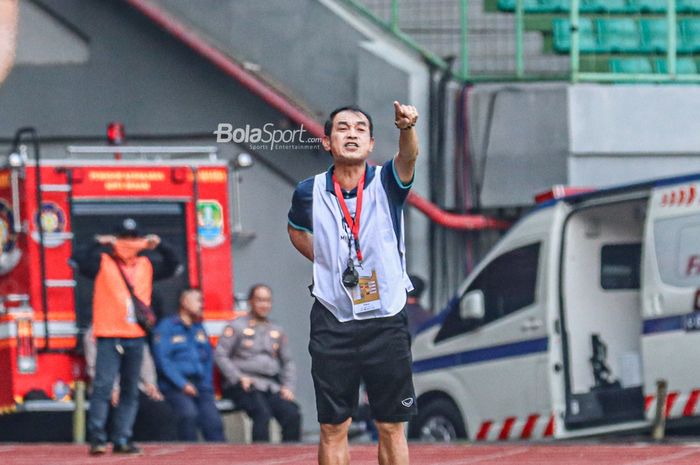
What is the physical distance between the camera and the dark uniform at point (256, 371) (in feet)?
44.1

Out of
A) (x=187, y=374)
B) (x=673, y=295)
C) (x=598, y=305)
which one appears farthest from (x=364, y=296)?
(x=187, y=374)

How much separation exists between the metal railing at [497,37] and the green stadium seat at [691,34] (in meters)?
0.07

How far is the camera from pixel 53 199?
13.4 m

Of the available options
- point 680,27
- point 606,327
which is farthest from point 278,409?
point 680,27

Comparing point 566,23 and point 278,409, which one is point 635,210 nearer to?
point 278,409

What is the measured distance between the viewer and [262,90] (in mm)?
16438

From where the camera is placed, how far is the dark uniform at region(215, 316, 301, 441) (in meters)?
13.5

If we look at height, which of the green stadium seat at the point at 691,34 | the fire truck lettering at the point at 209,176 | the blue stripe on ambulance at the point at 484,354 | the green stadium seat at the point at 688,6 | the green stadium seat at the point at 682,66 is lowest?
the blue stripe on ambulance at the point at 484,354

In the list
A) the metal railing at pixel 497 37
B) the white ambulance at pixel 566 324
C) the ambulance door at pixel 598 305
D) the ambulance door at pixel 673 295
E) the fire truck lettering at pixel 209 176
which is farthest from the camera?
the metal railing at pixel 497 37

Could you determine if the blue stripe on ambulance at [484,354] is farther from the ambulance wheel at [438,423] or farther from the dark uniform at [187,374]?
the dark uniform at [187,374]

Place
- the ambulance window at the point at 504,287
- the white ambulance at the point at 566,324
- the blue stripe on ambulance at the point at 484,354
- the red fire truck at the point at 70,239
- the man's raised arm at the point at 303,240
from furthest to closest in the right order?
the red fire truck at the point at 70,239
the ambulance window at the point at 504,287
the blue stripe on ambulance at the point at 484,354
the white ambulance at the point at 566,324
the man's raised arm at the point at 303,240

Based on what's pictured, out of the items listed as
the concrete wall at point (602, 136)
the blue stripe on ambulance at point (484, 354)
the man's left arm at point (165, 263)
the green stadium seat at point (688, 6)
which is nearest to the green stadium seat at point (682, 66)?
the concrete wall at point (602, 136)

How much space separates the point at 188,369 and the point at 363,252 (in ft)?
24.0

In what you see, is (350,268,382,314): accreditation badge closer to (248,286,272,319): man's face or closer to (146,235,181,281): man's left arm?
(146,235,181,281): man's left arm
